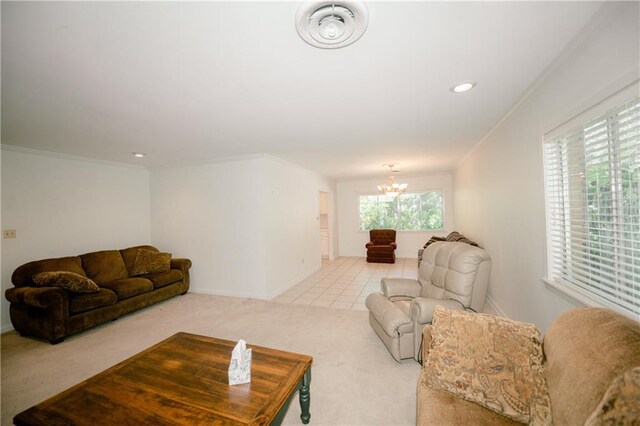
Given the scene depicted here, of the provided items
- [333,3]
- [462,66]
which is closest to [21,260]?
[333,3]

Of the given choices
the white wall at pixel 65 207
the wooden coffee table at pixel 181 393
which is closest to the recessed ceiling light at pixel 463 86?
the wooden coffee table at pixel 181 393

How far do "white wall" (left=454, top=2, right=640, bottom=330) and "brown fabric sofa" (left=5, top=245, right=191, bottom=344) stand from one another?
16.1ft

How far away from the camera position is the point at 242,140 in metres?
3.41

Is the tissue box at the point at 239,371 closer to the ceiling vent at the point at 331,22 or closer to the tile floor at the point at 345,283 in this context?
the ceiling vent at the point at 331,22

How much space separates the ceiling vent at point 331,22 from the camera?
1.20m

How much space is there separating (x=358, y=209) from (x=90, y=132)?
6.51m

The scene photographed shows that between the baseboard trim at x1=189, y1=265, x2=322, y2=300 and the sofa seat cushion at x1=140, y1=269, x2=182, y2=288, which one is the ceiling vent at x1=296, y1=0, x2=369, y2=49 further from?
the sofa seat cushion at x1=140, y1=269, x2=182, y2=288

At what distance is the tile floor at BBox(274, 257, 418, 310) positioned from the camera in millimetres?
4051

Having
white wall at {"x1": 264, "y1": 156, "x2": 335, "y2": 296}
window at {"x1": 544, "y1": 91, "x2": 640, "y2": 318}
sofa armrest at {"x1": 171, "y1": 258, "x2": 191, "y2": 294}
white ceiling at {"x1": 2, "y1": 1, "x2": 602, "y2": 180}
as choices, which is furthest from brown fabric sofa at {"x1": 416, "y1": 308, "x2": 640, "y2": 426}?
sofa armrest at {"x1": 171, "y1": 258, "x2": 191, "y2": 294}

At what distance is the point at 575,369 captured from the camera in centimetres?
93

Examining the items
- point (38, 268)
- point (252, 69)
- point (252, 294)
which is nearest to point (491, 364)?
point (252, 69)

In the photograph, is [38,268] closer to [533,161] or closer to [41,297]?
[41,297]

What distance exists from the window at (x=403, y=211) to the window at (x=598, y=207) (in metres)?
5.17

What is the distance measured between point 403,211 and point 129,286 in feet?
22.4
